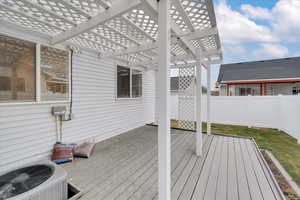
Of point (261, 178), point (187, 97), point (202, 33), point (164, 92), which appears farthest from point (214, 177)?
point (187, 97)

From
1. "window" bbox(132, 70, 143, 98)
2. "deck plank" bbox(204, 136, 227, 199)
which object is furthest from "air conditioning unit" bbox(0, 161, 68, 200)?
"window" bbox(132, 70, 143, 98)

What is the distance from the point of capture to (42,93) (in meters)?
2.66

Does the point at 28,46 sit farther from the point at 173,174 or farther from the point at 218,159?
the point at 218,159

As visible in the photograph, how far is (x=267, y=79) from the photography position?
9422 mm

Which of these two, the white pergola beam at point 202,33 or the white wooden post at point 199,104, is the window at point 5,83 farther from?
the white wooden post at point 199,104

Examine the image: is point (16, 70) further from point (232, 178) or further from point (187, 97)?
point (187, 97)

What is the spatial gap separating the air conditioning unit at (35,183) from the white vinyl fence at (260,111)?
662 centimetres

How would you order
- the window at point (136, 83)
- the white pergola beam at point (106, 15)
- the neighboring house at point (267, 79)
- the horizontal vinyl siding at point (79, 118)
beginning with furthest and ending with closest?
the neighboring house at point (267, 79) < the window at point (136, 83) < the horizontal vinyl siding at point (79, 118) < the white pergola beam at point (106, 15)

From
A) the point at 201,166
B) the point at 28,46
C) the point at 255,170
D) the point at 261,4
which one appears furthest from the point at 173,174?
the point at 261,4

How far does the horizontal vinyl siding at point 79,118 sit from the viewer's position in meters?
2.27

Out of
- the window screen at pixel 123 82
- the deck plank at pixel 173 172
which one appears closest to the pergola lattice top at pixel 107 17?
the window screen at pixel 123 82

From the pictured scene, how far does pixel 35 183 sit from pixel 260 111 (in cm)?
789

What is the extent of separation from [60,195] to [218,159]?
115 inches

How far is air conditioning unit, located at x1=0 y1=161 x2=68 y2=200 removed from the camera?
1.45 metres
